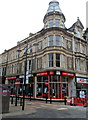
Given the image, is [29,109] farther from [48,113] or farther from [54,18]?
[54,18]

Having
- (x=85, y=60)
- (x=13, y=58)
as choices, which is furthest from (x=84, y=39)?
(x=13, y=58)

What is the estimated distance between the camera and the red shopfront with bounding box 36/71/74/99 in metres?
21.0

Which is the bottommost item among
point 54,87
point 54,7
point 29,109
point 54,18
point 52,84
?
point 29,109

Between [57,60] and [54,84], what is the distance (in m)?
3.85

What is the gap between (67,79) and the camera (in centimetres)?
2348

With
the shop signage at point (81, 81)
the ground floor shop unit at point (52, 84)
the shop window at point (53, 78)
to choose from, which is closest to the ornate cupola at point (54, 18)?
the ground floor shop unit at point (52, 84)

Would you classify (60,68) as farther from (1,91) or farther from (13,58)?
(13,58)

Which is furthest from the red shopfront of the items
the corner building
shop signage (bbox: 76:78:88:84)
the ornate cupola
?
the ornate cupola

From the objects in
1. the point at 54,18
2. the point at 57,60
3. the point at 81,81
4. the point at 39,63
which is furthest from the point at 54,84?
the point at 54,18

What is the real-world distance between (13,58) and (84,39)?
56.4 feet

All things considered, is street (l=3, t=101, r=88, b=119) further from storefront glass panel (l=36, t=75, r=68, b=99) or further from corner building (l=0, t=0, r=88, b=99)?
corner building (l=0, t=0, r=88, b=99)

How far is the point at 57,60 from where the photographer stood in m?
21.9

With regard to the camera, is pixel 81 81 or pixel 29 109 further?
pixel 81 81

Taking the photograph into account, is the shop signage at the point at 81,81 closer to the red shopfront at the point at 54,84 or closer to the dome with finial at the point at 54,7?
the red shopfront at the point at 54,84
